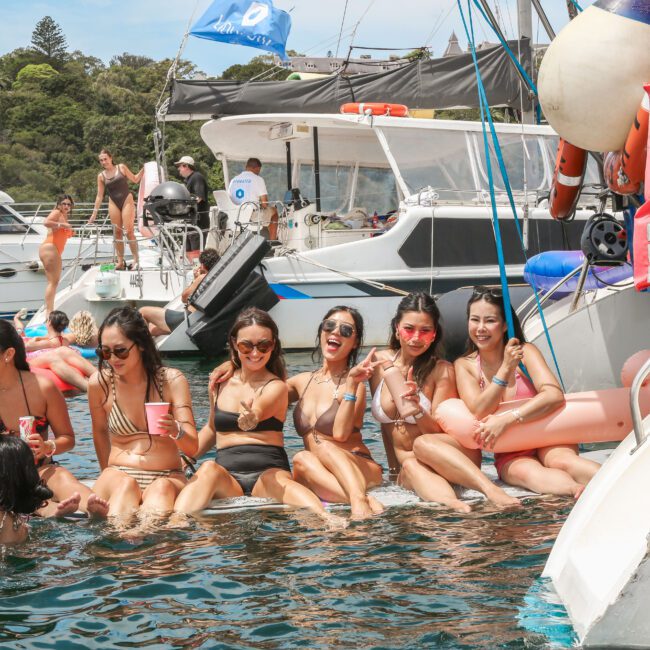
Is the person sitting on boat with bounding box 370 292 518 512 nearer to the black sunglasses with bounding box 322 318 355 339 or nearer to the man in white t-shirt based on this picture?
the black sunglasses with bounding box 322 318 355 339

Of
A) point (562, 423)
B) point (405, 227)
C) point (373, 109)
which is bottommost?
point (562, 423)

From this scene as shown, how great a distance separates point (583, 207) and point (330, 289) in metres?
3.74

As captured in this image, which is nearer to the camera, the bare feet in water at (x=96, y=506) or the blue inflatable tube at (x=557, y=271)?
the bare feet in water at (x=96, y=506)

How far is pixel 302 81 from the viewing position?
14.4 meters

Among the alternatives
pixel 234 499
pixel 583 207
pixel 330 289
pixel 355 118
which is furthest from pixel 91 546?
pixel 583 207

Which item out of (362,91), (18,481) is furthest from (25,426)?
(362,91)

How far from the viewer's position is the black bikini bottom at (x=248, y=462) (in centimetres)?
597

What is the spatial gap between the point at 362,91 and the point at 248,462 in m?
9.55

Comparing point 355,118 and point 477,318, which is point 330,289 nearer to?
point 355,118

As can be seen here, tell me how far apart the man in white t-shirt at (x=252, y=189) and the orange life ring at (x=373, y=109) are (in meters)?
1.63

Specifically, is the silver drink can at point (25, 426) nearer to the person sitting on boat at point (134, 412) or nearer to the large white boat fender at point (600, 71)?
the person sitting on boat at point (134, 412)

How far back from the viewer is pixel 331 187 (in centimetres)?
1522

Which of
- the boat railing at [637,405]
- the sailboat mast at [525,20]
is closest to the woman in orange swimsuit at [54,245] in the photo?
the sailboat mast at [525,20]

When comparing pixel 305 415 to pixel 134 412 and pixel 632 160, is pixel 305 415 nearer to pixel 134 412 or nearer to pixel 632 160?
pixel 134 412
